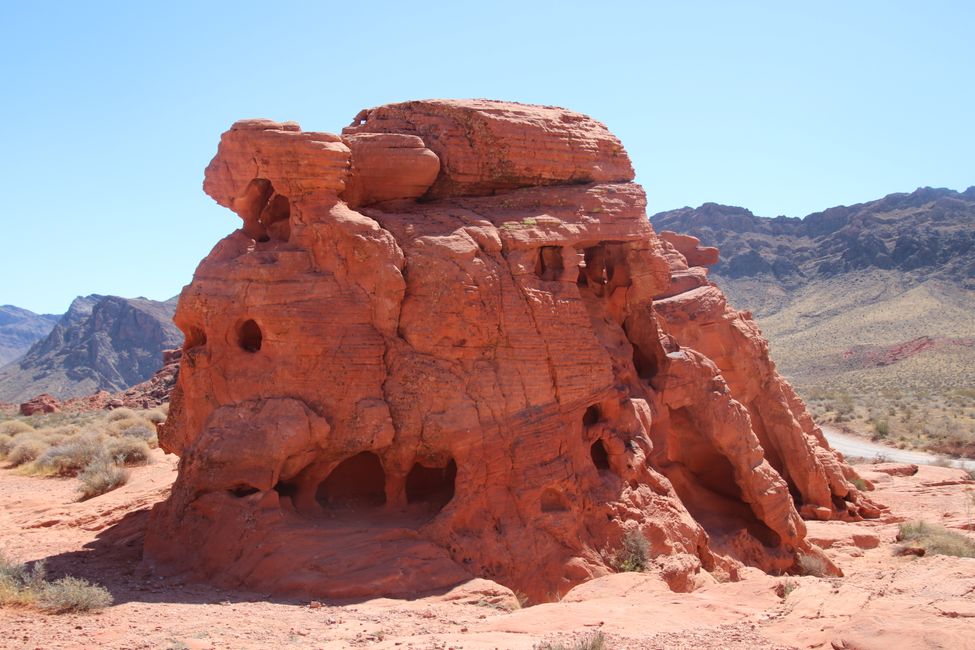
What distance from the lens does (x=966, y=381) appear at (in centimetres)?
4284

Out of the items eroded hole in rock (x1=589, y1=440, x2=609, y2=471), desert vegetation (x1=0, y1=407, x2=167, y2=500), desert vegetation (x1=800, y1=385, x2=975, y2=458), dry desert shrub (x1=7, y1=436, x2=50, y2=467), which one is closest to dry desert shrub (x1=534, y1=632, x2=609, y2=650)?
eroded hole in rock (x1=589, y1=440, x2=609, y2=471)

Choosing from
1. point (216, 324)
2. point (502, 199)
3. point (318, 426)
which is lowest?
point (318, 426)

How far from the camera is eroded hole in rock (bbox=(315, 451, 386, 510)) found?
34.3ft

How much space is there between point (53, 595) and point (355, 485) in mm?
3947

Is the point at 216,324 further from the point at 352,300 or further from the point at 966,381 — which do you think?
the point at 966,381

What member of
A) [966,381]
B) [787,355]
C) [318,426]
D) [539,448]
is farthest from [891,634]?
[787,355]

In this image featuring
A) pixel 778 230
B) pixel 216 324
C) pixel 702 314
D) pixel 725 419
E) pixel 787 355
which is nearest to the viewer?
pixel 216 324

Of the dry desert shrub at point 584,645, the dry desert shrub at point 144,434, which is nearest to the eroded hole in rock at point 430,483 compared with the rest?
the dry desert shrub at point 584,645

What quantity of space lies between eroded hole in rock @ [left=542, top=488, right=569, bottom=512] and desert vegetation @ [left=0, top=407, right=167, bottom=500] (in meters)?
8.82

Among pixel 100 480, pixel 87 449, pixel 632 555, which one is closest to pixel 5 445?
pixel 87 449

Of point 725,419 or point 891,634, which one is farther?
point 725,419

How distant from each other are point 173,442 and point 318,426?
3046 millimetres

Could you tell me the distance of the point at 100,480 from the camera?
15.1 metres

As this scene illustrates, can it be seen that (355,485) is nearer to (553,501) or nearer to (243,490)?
(243,490)
